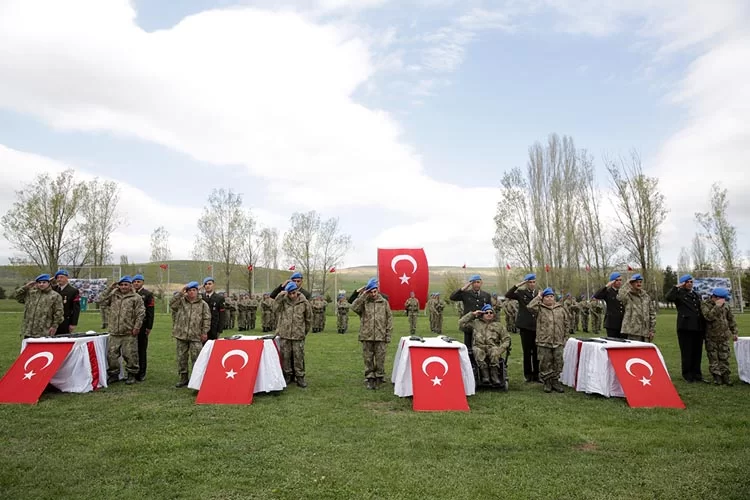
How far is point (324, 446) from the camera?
515 cm

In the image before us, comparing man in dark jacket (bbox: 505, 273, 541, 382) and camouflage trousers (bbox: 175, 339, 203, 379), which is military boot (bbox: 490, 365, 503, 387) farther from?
camouflage trousers (bbox: 175, 339, 203, 379)

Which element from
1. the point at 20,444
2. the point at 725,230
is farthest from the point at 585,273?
the point at 20,444

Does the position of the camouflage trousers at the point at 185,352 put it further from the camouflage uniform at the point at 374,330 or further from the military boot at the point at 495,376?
the military boot at the point at 495,376

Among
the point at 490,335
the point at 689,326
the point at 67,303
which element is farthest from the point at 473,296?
the point at 67,303

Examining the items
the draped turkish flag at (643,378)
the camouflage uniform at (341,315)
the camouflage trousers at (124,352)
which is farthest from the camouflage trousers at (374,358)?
the camouflage uniform at (341,315)

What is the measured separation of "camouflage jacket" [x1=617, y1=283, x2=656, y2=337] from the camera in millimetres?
8672

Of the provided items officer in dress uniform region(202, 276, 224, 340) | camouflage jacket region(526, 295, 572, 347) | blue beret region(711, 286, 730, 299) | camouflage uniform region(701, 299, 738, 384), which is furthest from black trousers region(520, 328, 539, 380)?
officer in dress uniform region(202, 276, 224, 340)

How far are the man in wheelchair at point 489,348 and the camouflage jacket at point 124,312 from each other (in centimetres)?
585

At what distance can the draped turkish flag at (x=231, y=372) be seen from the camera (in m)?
7.13

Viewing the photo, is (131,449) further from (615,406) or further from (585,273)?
(585,273)

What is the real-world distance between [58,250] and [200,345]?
35.6 meters

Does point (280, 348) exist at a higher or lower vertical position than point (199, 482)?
higher

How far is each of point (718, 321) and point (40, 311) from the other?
1212cm

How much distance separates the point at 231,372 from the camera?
7.45m
